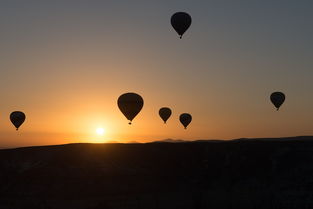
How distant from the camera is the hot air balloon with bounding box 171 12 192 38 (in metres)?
81.7

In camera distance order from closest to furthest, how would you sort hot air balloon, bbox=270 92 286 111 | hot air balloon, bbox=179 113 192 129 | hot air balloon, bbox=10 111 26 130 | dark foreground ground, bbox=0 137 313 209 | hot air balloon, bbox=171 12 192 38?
dark foreground ground, bbox=0 137 313 209 < hot air balloon, bbox=171 12 192 38 < hot air balloon, bbox=270 92 286 111 < hot air balloon, bbox=10 111 26 130 < hot air balloon, bbox=179 113 192 129

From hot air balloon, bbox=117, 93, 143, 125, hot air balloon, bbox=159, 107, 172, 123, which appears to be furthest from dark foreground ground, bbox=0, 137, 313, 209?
hot air balloon, bbox=159, 107, 172, 123

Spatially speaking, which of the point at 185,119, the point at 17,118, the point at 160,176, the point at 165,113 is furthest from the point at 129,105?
the point at 185,119

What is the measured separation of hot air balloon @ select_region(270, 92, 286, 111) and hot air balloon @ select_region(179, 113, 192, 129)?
17.6 m

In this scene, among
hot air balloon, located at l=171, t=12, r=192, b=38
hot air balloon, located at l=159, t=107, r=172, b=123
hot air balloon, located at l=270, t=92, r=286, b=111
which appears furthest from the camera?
hot air balloon, located at l=159, t=107, r=172, b=123

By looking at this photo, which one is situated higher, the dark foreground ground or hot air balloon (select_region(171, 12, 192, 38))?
hot air balloon (select_region(171, 12, 192, 38))

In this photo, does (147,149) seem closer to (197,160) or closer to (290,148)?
(197,160)

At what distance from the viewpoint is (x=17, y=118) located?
99.4 meters

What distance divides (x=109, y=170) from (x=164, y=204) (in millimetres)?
9453

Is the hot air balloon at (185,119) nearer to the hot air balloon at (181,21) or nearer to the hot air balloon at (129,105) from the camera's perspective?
the hot air balloon at (129,105)

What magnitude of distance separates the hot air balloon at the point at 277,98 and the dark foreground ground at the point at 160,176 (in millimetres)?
14740

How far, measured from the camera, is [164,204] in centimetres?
7250

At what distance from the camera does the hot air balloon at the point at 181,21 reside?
268ft

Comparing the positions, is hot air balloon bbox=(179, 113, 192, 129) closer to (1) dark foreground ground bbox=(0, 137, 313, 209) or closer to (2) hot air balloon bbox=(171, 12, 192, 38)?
(1) dark foreground ground bbox=(0, 137, 313, 209)
